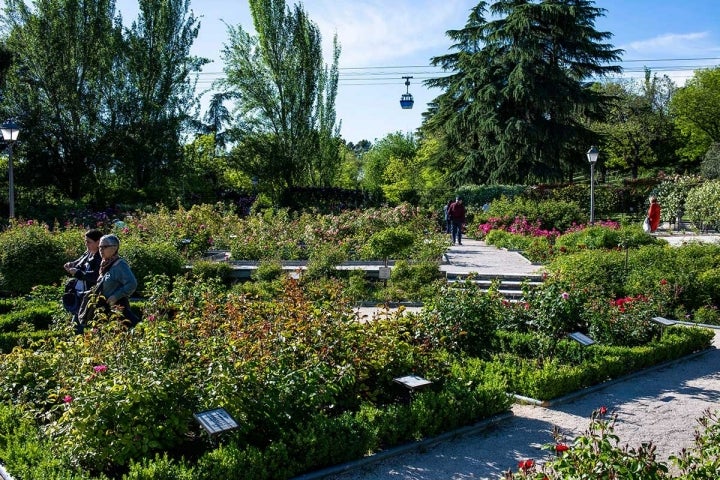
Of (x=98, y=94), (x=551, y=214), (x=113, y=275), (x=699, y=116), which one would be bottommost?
(x=113, y=275)

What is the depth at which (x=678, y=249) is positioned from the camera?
11492 millimetres

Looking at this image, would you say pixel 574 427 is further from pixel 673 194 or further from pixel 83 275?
pixel 673 194

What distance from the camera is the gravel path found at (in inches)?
187

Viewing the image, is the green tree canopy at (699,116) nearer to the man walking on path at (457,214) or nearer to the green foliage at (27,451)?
the man walking on path at (457,214)

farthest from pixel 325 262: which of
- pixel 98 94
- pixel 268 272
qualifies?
pixel 98 94

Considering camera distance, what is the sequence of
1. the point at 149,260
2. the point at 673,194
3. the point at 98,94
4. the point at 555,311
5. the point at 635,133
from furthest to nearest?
1. the point at 635,133
2. the point at 98,94
3. the point at 673,194
4. the point at 149,260
5. the point at 555,311

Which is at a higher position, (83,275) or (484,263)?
(83,275)

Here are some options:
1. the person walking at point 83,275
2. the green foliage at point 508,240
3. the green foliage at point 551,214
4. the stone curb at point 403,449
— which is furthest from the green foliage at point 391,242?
the green foliage at point 551,214

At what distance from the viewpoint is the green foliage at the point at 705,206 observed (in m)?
20.9

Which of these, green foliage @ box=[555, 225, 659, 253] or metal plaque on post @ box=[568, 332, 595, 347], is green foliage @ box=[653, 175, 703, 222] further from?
metal plaque on post @ box=[568, 332, 595, 347]

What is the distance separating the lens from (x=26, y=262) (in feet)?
37.7

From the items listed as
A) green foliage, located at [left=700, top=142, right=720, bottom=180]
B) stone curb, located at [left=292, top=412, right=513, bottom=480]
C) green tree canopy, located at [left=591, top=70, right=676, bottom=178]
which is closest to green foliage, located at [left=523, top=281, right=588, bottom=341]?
stone curb, located at [left=292, top=412, right=513, bottom=480]

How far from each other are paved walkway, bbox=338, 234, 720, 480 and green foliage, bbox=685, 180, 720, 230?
15.3 metres

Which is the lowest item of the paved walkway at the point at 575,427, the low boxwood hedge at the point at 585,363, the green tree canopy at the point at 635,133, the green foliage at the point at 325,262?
the paved walkway at the point at 575,427
